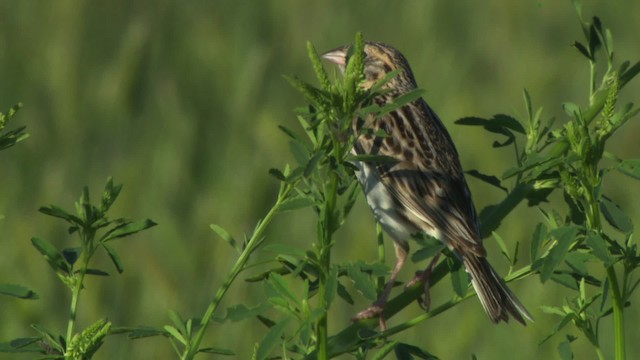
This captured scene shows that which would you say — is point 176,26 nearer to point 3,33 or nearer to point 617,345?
point 3,33

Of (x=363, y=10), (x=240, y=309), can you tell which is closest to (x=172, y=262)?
(x=363, y=10)

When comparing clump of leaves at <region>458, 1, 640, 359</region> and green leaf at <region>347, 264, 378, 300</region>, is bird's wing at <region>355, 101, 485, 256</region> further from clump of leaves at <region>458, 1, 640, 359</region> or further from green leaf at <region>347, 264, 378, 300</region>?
green leaf at <region>347, 264, 378, 300</region>

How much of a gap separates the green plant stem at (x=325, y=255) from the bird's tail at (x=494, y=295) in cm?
125

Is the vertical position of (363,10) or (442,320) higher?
(363,10)

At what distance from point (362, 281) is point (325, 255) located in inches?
4.8

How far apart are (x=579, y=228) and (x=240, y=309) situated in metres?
0.58

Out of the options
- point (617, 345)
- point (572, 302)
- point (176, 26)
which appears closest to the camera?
point (617, 345)

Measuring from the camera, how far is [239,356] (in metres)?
4.95

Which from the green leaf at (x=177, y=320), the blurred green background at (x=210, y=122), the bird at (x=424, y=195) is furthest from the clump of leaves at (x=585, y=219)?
the blurred green background at (x=210, y=122)

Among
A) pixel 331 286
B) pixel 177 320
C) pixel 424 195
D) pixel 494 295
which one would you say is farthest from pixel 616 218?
pixel 424 195

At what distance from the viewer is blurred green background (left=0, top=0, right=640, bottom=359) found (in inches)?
200

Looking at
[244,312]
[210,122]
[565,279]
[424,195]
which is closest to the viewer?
[244,312]

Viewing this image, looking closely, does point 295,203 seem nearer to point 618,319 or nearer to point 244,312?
point 244,312

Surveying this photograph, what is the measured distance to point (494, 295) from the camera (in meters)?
3.60
